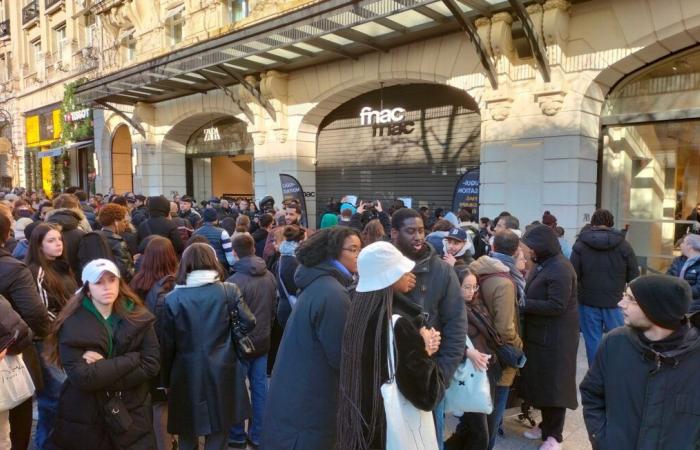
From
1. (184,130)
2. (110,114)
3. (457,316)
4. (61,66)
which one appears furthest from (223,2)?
(457,316)

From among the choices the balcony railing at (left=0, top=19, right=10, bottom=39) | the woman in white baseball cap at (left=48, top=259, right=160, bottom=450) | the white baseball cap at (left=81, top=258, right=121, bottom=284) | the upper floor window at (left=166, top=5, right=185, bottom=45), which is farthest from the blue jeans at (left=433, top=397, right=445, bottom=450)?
the balcony railing at (left=0, top=19, right=10, bottom=39)

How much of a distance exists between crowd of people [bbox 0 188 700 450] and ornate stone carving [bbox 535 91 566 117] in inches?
171

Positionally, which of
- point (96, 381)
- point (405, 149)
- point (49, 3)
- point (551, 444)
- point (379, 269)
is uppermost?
point (49, 3)

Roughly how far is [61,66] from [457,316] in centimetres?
2505

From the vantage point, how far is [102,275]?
2.77 m

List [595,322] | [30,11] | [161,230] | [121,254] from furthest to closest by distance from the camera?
[30,11] → [161,230] → [595,322] → [121,254]

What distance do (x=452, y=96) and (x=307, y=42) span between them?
144 inches

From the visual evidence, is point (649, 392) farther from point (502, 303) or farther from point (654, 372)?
point (502, 303)

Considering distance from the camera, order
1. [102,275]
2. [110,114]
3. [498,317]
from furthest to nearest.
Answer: [110,114]
[498,317]
[102,275]

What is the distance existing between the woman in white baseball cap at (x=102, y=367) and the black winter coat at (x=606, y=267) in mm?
4326

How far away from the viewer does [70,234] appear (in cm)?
441

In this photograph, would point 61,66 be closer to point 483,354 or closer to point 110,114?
point 110,114

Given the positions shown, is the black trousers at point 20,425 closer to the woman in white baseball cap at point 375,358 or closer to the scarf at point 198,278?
the scarf at point 198,278

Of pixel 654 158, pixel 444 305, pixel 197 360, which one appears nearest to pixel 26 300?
pixel 197 360
